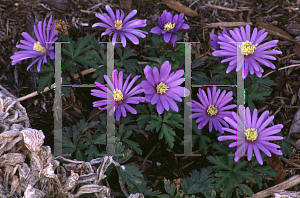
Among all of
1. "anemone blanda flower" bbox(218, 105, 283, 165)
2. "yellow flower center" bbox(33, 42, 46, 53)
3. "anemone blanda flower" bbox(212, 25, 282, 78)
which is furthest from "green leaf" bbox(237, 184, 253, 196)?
"yellow flower center" bbox(33, 42, 46, 53)

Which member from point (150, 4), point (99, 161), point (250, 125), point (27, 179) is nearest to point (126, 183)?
point (99, 161)

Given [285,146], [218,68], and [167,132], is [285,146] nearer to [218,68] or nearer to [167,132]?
[218,68]

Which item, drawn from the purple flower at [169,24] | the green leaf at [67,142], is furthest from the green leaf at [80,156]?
the purple flower at [169,24]

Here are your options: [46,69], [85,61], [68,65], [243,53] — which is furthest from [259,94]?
[46,69]

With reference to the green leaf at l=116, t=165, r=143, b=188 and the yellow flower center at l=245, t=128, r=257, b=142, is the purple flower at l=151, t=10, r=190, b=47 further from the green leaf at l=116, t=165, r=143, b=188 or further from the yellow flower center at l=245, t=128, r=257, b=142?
the green leaf at l=116, t=165, r=143, b=188

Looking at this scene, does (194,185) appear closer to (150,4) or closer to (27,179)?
(27,179)

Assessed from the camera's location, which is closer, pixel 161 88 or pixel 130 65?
pixel 161 88
